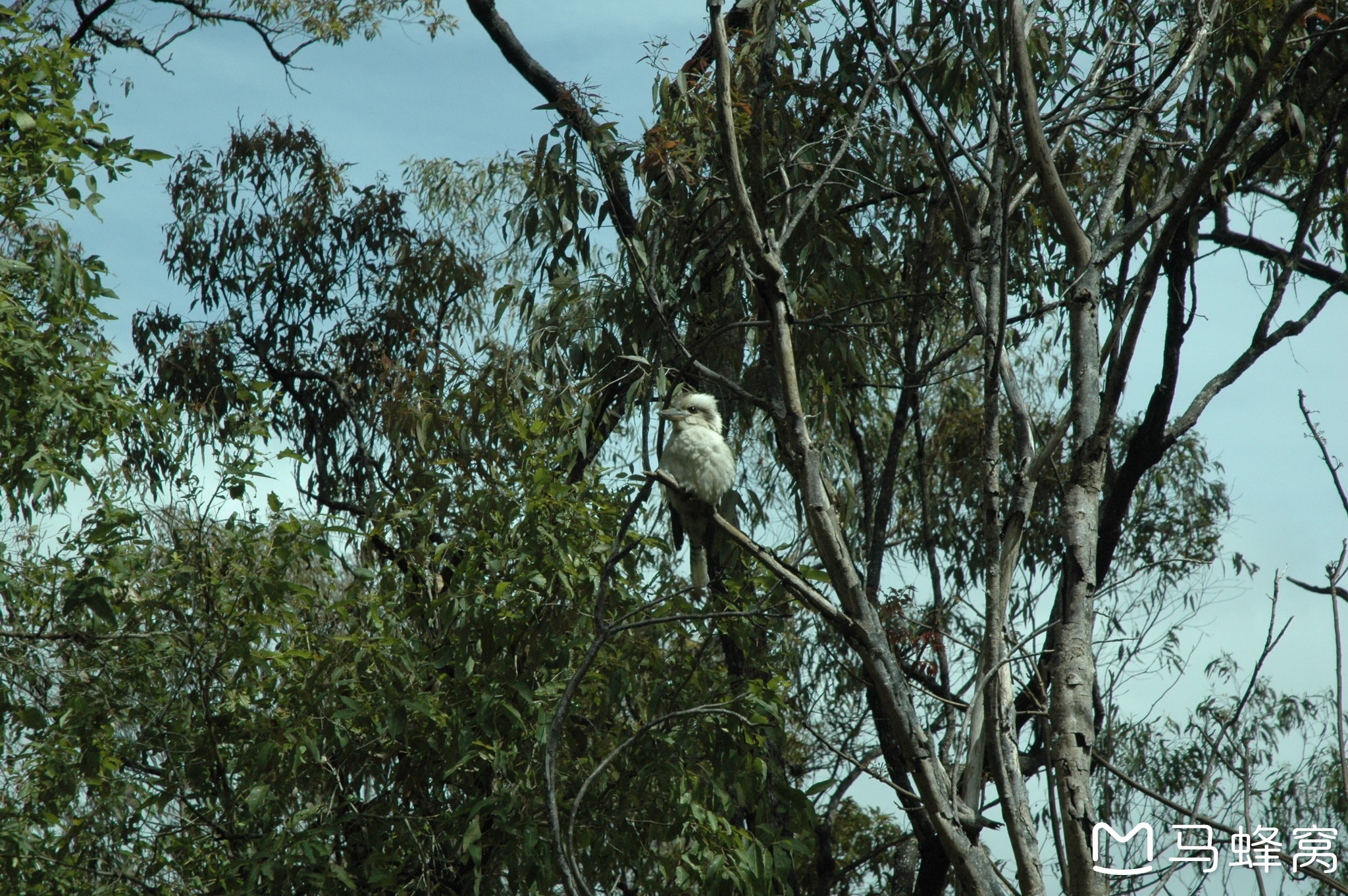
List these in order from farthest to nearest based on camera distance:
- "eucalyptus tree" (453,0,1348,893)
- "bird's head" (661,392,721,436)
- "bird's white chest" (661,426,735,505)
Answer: "bird's head" (661,392,721,436)
"bird's white chest" (661,426,735,505)
"eucalyptus tree" (453,0,1348,893)

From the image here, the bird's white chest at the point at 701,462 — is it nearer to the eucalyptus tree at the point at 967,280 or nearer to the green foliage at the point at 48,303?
the eucalyptus tree at the point at 967,280

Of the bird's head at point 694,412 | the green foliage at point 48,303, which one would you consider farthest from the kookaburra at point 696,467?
the green foliage at point 48,303

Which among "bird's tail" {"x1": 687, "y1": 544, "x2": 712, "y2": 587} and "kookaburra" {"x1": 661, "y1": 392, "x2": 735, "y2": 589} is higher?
"kookaburra" {"x1": 661, "y1": 392, "x2": 735, "y2": 589}

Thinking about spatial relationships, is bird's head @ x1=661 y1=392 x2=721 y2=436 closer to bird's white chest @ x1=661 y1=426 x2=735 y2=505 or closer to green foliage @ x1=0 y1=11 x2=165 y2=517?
bird's white chest @ x1=661 y1=426 x2=735 y2=505

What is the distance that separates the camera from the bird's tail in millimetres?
4395

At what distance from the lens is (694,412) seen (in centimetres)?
459

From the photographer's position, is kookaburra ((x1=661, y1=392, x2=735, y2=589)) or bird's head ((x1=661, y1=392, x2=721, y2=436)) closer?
kookaburra ((x1=661, y1=392, x2=735, y2=589))

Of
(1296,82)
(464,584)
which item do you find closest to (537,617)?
(464,584)

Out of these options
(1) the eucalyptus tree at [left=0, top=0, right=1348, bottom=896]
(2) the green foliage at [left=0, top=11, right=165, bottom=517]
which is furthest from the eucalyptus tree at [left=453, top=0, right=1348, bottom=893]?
(2) the green foliage at [left=0, top=11, right=165, bottom=517]

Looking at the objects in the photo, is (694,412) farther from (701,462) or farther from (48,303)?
(48,303)

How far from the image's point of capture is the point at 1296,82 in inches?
175

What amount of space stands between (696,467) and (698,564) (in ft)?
1.19

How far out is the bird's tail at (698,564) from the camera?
14.4 feet

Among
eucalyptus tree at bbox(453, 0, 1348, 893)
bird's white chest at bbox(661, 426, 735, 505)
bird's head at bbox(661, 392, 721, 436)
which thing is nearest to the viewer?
eucalyptus tree at bbox(453, 0, 1348, 893)
